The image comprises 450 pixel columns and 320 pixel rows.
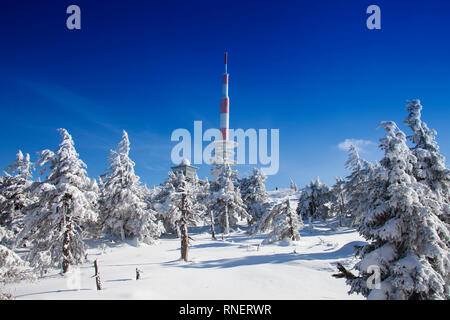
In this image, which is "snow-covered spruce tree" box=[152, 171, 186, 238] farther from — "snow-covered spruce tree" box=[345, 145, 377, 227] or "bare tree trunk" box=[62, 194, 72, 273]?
"snow-covered spruce tree" box=[345, 145, 377, 227]

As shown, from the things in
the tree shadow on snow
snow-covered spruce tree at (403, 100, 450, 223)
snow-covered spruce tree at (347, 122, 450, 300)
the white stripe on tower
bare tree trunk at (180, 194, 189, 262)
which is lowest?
the tree shadow on snow

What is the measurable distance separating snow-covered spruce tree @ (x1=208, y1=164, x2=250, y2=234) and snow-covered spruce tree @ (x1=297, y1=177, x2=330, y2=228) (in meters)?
12.0

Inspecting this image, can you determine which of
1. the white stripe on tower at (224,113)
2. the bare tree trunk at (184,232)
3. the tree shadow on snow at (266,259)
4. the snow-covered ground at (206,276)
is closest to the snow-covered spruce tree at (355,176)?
the snow-covered ground at (206,276)

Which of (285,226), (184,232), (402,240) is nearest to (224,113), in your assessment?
(285,226)

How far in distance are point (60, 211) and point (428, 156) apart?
1130 inches

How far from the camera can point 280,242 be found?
3312 cm

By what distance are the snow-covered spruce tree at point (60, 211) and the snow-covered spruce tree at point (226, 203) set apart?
25467mm

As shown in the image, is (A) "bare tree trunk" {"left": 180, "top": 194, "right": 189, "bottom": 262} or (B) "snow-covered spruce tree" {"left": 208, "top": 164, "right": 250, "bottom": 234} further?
(B) "snow-covered spruce tree" {"left": 208, "top": 164, "right": 250, "bottom": 234}

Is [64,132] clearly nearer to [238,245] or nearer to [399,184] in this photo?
[238,245]

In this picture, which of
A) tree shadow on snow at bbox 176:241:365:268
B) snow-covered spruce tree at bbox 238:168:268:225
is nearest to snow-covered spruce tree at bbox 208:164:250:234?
snow-covered spruce tree at bbox 238:168:268:225

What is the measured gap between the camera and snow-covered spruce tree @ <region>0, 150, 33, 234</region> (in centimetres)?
3444

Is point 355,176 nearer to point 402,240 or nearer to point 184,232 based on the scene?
point 184,232

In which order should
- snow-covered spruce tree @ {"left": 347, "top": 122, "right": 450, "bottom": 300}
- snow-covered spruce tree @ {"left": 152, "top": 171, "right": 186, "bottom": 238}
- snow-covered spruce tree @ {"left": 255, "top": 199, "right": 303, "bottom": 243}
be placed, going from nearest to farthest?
snow-covered spruce tree @ {"left": 347, "top": 122, "right": 450, "bottom": 300} → snow-covered spruce tree @ {"left": 255, "top": 199, "right": 303, "bottom": 243} → snow-covered spruce tree @ {"left": 152, "top": 171, "right": 186, "bottom": 238}

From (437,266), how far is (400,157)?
4346 millimetres
